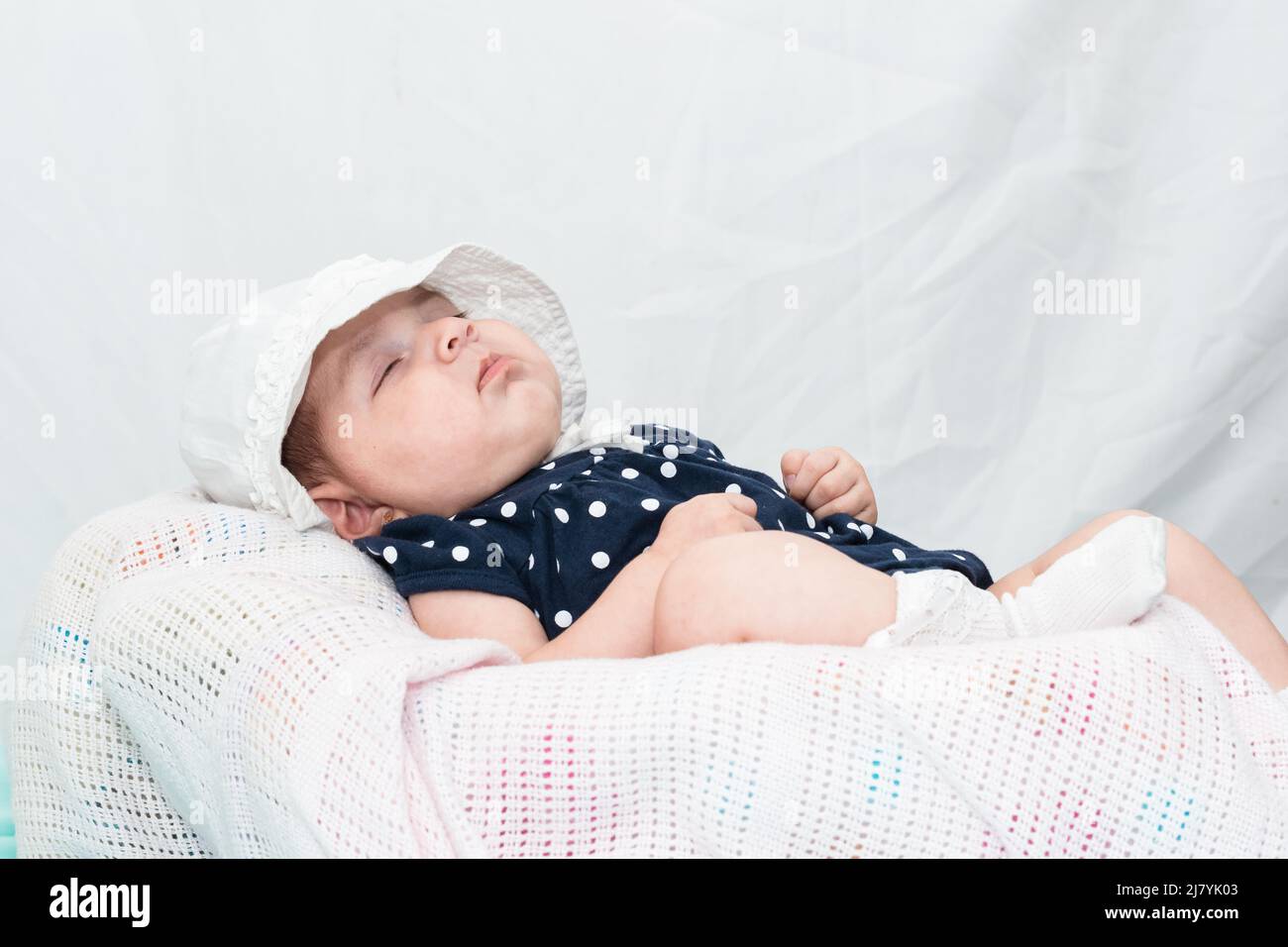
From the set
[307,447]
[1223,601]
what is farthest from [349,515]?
[1223,601]

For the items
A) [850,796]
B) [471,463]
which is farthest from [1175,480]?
[850,796]

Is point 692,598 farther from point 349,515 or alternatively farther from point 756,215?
point 756,215

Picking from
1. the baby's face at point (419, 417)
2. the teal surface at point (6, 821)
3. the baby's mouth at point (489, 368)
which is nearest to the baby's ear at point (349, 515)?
the baby's face at point (419, 417)

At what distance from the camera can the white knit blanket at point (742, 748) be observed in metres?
0.86

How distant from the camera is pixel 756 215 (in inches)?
83.0

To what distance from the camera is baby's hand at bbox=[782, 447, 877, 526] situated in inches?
59.2

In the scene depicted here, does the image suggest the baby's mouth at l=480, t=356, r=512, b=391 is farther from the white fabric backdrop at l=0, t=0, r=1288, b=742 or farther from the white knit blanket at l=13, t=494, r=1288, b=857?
the white fabric backdrop at l=0, t=0, r=1288, b=742

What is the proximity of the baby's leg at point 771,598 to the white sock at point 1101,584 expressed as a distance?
0.41 ft

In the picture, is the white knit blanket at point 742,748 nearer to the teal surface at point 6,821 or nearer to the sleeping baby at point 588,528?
the sleeping baby at point 588,528

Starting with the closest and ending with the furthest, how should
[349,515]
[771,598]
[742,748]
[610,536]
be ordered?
[742,748], [771,598], [610,536], [349,515]

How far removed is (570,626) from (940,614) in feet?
1.12

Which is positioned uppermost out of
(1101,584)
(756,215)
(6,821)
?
(756,215)

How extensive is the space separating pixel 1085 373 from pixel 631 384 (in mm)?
696

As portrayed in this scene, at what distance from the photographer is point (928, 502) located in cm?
215
